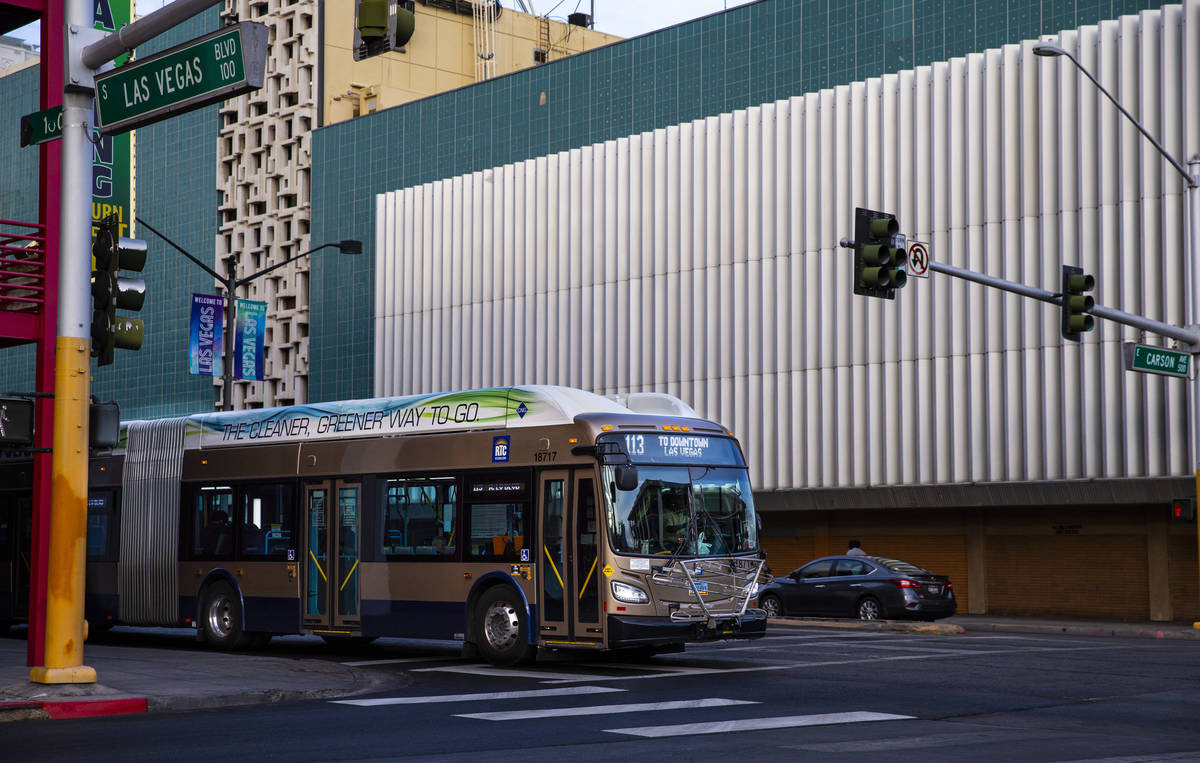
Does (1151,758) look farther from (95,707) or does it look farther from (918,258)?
(918,258)

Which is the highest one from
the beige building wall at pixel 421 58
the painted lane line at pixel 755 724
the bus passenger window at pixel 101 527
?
the beige building wall at pixel 421 58

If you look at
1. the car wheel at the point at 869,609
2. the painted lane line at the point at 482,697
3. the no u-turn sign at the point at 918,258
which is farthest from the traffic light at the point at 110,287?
the car wheel at the point at 869,609

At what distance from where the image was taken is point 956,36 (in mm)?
35531

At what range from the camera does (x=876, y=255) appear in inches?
819

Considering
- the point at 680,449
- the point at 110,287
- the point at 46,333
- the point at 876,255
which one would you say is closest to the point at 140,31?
the point at 110,287

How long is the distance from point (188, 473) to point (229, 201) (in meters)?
36.4

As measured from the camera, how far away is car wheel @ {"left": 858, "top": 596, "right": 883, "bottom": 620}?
2869 centimetres

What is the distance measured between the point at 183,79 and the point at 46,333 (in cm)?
553

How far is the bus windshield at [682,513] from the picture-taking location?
17547 millimetres

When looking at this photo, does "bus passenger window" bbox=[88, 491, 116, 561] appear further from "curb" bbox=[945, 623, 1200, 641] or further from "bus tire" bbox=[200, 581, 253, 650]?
"curb" bbox=[945, 623, 1200, 641]

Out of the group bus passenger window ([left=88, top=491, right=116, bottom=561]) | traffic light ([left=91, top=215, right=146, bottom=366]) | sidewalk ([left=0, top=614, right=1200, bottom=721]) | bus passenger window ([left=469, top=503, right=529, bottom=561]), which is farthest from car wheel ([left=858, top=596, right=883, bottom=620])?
traffic light ([left=91, top=215, right=146, bottom=366])

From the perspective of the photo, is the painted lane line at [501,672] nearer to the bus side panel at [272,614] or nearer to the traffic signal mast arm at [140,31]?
the bus side panel at [272,614]

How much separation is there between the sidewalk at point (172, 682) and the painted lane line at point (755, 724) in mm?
4247

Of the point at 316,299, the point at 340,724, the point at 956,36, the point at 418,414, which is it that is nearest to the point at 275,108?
the point at 316,299
